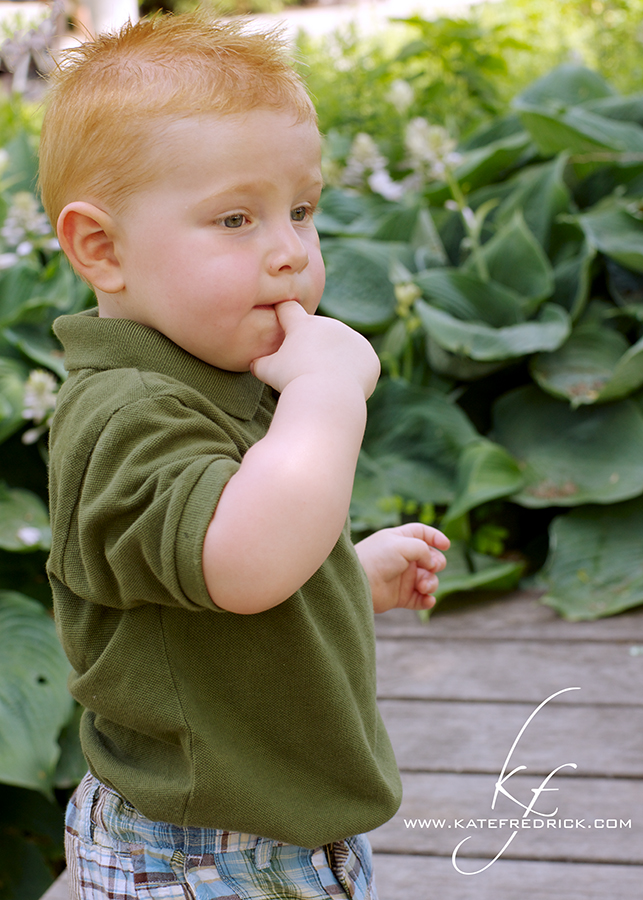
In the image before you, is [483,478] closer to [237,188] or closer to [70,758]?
[70,758]

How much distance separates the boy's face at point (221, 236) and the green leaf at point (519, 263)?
2.06 m

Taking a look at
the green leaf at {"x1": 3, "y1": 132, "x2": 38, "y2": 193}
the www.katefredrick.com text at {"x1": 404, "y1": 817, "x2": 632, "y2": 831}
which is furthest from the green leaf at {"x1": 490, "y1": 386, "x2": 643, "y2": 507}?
the green leaf at {"x1": 3, "y1": 132, "x2": 38, "y2": 193}

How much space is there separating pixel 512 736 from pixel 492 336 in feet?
3.90

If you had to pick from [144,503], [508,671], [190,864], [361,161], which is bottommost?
[508,671]

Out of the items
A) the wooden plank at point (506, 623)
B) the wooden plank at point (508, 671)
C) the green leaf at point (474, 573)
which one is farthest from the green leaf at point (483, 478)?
the wooden plank at point (508, 671)

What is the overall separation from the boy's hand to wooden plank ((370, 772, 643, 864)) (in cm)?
64

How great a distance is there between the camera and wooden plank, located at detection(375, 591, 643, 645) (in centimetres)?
224

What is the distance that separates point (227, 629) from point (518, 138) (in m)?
2.86

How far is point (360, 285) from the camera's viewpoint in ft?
9.64

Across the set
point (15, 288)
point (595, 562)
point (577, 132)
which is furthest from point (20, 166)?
point (595, 562)

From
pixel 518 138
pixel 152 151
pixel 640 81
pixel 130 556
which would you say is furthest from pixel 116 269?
pixel 640 81

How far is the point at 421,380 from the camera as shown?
9.51 feet

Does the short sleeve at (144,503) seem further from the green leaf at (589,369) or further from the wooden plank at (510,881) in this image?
the green leaf at (589,369)

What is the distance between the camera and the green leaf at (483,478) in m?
2.41
